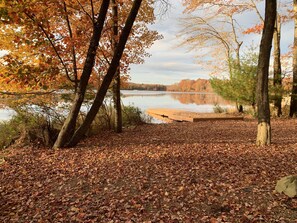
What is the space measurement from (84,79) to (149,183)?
3.30 m

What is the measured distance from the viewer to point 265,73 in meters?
5.91

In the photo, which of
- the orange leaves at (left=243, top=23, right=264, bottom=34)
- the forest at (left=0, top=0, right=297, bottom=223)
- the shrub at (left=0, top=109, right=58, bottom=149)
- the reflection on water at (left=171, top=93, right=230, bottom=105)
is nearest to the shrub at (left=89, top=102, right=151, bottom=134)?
the forest at (left=0, top=0, right=297, bottom=223)

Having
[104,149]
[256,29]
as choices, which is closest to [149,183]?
[104,149]

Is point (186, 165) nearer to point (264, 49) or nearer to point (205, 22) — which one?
point (264, 49)

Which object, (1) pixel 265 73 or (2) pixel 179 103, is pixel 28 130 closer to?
(1) pixel 265 73

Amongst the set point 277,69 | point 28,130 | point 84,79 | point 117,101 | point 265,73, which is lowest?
point 28,130

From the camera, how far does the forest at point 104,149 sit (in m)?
3.32

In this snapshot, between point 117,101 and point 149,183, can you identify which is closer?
point 149,183

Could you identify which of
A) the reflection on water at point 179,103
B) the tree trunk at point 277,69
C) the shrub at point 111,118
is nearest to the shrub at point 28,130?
the shrub at point 111,118

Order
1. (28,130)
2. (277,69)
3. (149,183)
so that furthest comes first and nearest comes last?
(277,69)
(28,130)
(149,183)

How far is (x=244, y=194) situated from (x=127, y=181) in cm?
178

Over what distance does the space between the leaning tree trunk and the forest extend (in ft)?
0.07

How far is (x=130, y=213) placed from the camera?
3170mm

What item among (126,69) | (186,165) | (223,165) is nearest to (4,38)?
(126,69)
